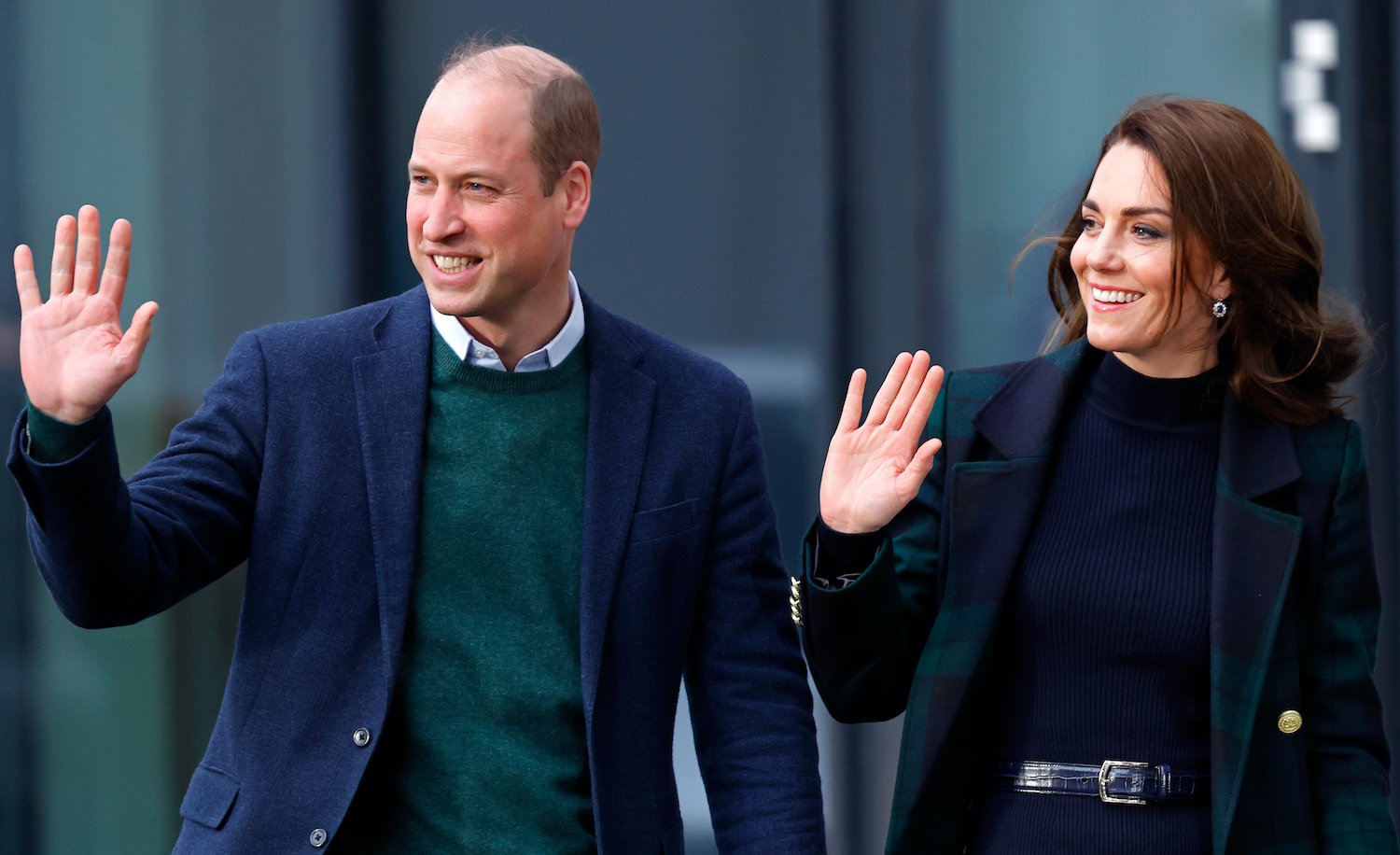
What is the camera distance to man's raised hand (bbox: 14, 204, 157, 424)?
244 cm

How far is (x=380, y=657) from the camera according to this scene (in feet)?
8.87

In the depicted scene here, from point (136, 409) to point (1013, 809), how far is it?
3.36 metres

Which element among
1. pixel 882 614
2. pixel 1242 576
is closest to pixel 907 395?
pixel 882 614

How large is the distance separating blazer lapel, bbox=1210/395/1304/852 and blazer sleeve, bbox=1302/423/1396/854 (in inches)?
4.0

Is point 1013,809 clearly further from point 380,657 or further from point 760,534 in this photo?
point 380,657

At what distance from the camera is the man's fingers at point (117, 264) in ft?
8.45

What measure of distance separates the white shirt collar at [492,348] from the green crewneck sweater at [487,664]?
35 millimetres

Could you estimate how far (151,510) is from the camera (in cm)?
261

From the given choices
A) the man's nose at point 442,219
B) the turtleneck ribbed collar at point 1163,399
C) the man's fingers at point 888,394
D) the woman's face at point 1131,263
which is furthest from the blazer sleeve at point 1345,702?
the man's nose at point 442,219

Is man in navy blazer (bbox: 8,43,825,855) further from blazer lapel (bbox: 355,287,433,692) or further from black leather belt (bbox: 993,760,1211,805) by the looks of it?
black leather belt (bbox: 993,760,1211,805)

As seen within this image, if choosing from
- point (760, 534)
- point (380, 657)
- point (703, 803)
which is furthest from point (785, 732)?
point (703, 803)

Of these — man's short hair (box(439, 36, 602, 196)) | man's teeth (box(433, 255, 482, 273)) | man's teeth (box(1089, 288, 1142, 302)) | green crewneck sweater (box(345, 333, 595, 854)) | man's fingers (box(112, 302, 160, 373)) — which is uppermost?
man's short hair (box(439, 36, 602, 196))

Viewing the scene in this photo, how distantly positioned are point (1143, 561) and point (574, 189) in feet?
3.76

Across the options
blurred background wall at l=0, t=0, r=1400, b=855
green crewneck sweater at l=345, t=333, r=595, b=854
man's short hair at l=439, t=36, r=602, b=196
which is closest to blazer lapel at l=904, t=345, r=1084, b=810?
green crewneck sweater at l=345, t=333, r=595, b=854
